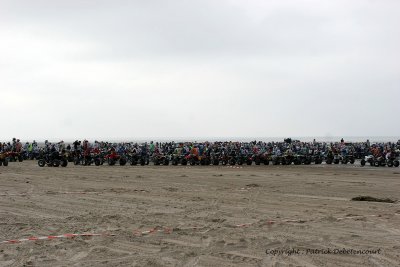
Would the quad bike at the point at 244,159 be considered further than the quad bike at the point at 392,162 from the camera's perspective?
Yes

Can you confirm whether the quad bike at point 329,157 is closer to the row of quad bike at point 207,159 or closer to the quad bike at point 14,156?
the row of quad bike at point 207,159

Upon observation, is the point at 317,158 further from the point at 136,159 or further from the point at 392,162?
the point at 136,159

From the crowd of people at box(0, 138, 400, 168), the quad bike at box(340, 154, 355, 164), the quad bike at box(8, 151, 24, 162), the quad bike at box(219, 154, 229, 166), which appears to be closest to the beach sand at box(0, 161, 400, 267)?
the crowd of people at box(0, 138, 400, 168)

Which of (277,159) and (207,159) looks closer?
(207,159)

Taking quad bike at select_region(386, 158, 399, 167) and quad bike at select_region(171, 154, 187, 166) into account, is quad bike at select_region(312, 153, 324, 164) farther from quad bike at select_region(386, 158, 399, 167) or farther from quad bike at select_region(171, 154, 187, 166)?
quad bike at select_region(171, 154, 187, 166)

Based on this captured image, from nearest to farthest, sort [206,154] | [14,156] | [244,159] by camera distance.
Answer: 1. [206,154]
2. [244,159]
3. [14,156]

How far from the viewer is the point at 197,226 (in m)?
8.29

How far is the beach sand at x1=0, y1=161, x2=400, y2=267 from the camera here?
6.16 metres

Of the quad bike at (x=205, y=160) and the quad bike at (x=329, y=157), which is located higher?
the quad bike at (x=329, y=157)

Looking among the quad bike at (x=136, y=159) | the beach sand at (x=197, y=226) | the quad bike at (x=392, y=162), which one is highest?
Result: the quad bike at (x=392, y=162)

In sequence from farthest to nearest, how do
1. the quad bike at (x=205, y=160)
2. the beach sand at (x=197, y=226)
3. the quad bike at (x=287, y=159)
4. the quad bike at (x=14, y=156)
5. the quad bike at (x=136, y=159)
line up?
the quad bike at (x=14, y=156), the quad bike at (x=287, y=159), the quad bike at (x=205, y=160), the quad bike at (x=136, y=159), the beach sand at (x=197, y=226)

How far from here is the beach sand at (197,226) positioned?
6164mm

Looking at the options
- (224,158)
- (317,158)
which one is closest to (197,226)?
(224,158)

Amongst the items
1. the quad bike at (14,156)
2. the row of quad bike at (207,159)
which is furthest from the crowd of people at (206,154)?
the quad bike at (14,156)
